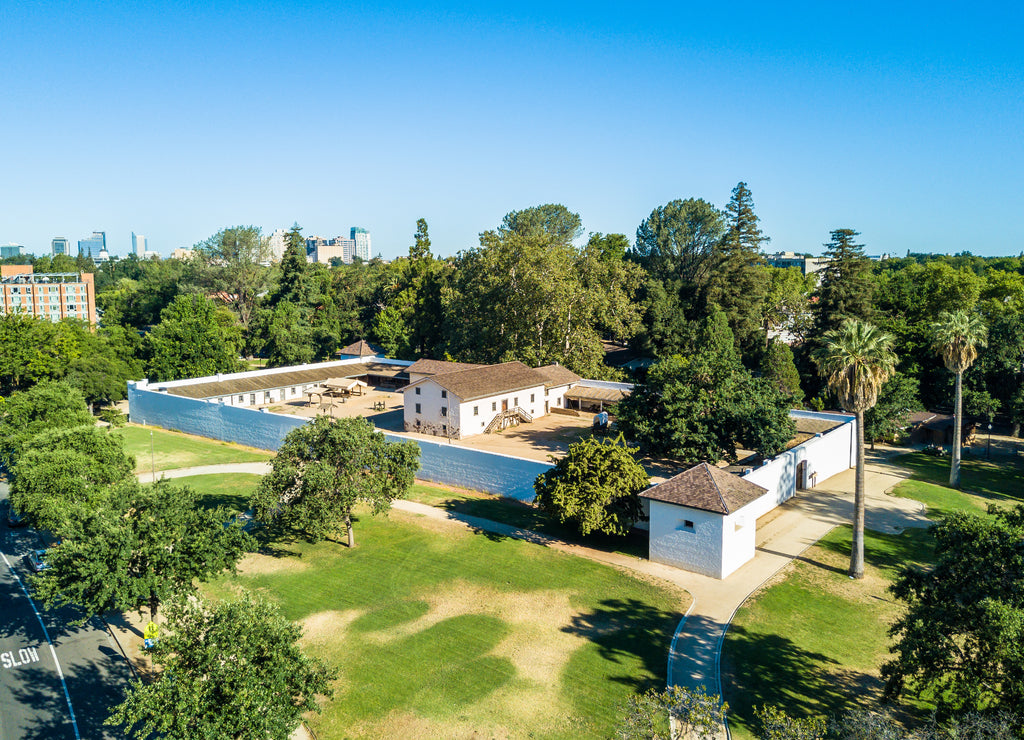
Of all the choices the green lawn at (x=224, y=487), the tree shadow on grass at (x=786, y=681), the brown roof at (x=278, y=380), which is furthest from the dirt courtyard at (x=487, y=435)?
the tree shadow on grass at (x=786, y=681)

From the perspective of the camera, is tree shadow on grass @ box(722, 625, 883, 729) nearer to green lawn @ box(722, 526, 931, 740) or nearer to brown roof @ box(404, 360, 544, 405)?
green lawn @ box(722, 526, 931, 740)

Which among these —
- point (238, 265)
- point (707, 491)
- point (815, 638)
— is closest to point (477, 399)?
point (707, 491)

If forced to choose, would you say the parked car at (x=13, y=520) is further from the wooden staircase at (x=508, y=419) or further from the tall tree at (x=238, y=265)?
the tall tree at (x=238, y=265)

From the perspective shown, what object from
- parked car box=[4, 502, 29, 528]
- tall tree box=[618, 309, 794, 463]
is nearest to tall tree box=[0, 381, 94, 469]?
parked car box=[4, 502, 29, 528]

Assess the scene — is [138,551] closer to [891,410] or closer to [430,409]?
[430,409]

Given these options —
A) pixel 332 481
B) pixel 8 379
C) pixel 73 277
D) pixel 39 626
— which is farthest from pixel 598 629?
pixel 73 277

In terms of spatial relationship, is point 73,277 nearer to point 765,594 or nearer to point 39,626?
point 39,626
